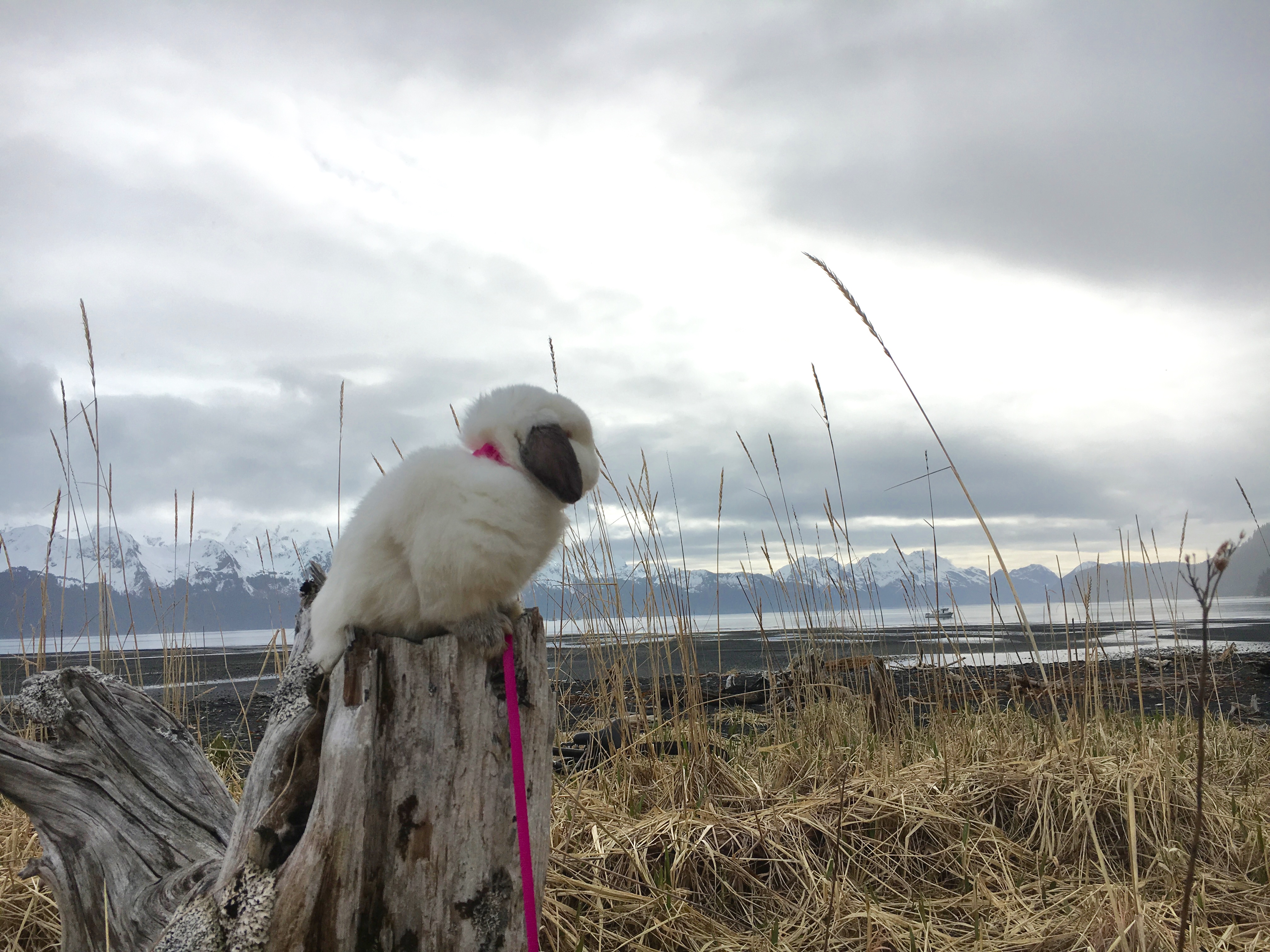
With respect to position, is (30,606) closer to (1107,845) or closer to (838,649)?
(838,649)

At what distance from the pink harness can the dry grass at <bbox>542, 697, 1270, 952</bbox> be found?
0.74m

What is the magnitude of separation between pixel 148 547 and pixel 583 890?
731 feet

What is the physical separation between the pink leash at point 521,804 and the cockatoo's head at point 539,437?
1.46 ft

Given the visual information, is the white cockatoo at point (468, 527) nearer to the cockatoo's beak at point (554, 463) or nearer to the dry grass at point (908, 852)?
the cockatoo's beak at point (554, 463)

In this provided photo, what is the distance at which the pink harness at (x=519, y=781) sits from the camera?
1.67 meters

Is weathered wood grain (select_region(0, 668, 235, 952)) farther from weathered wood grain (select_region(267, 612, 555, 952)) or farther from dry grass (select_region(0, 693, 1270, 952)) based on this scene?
weathered wood grain (select_region(267, 612, 555, 952))

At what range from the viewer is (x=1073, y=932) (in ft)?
7.54

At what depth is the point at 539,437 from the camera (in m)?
1.75

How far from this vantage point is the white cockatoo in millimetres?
1666

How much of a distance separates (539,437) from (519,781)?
33.5 inches

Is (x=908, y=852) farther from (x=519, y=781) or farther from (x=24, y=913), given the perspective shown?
(x=24, y=913)

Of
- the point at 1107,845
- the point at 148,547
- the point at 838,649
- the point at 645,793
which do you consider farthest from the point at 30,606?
the point at 148,547

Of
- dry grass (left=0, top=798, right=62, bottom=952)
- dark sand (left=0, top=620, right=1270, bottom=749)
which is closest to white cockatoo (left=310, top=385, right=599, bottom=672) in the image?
dark sand (left=0, top=620, right=1270, bottom=749)

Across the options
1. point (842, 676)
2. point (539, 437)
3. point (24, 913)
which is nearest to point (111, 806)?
point (24, 913)
